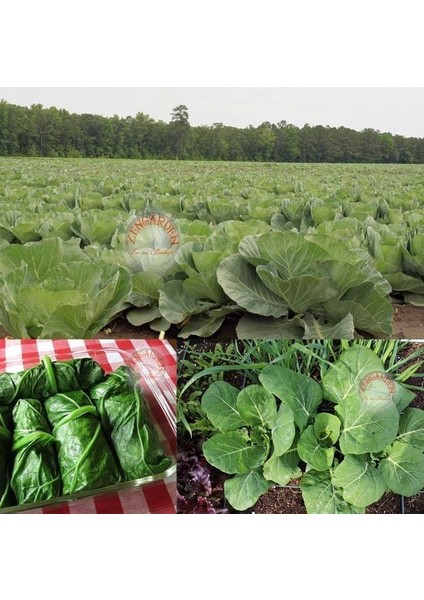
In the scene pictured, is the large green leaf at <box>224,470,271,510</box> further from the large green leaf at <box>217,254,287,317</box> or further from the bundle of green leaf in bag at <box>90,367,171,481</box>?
the large green leaf at <box>217,254,287,317</box>

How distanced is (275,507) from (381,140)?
180cm

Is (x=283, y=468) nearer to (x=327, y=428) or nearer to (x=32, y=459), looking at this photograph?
(x=327, y=428)

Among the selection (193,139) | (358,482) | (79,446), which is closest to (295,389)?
(358,482)

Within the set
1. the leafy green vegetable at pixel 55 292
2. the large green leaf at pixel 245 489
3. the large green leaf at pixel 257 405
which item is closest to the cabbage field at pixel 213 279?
the leafy green vegetable at pixel 55 292

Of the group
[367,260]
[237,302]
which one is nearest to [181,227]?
[237,302]

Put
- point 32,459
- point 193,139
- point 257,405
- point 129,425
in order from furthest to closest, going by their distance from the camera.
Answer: point 193,139 < point 257,405 < point 129,425 < point 32,459

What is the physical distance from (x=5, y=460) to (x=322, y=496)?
995mm

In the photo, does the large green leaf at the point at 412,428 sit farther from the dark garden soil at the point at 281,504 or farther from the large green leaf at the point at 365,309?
the dark garden soil at the point at 281,504

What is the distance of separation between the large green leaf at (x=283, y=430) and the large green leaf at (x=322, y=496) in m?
0.13

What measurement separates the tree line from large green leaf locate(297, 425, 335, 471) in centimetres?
150

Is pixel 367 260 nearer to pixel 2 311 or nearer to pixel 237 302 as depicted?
pixel 237 302

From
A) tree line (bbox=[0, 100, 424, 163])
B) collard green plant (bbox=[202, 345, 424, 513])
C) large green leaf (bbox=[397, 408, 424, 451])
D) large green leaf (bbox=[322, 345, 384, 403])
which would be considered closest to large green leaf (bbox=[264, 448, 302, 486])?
collard green plant (bbox=[202, 345, 424, 513])

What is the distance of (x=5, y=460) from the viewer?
1836 millimetres

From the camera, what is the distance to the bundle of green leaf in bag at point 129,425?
6.22 feet
